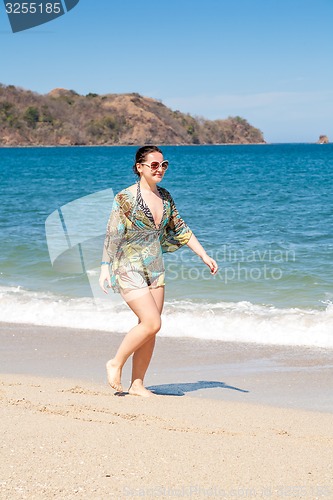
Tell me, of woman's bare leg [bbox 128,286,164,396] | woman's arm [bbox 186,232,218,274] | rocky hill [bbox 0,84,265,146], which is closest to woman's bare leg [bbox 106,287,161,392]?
woman's bare leg [bbox 128,286,164,396]

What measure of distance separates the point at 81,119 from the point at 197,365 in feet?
535

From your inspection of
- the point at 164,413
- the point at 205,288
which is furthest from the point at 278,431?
the point at 205,288

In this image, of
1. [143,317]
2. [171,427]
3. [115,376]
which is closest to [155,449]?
[171,427]

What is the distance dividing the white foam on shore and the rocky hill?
146 metres

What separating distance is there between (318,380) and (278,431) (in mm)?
1743

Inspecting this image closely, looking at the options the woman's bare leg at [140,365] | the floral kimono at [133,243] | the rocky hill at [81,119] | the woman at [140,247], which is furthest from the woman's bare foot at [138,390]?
the rocky hill at [81,119]

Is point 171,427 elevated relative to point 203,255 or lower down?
lower down

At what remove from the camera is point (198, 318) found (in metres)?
8.32

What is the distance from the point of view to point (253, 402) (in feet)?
17.3

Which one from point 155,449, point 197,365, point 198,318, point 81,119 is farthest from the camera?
point 81,119

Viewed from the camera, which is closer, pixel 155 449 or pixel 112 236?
pixel 155 449

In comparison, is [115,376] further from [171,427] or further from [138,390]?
[171,427]

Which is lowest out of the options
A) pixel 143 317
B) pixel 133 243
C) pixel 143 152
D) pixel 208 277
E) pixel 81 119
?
pixel 208 277

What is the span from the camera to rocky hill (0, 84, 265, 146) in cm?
15375
